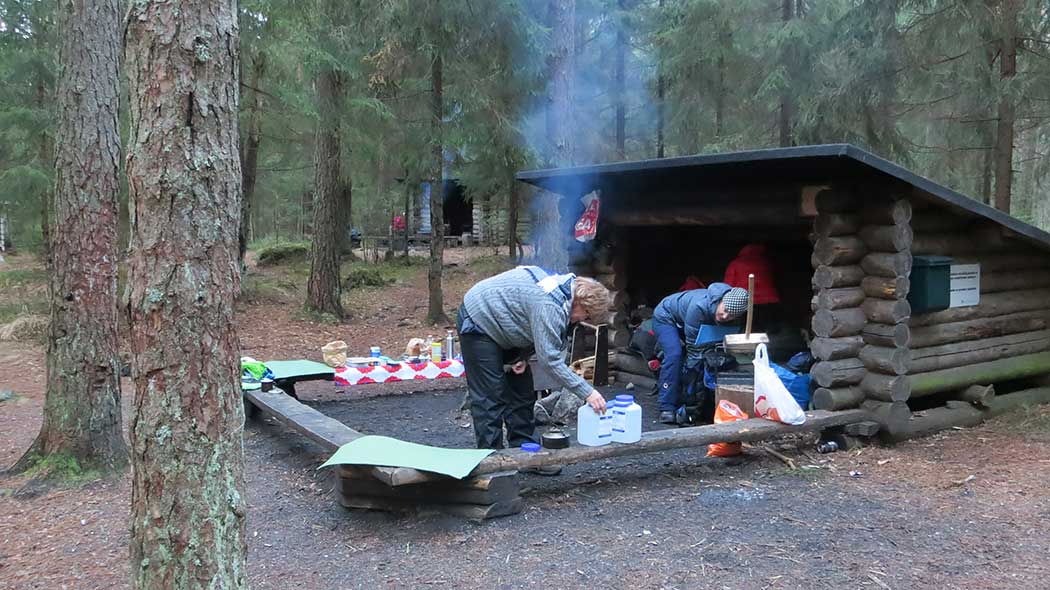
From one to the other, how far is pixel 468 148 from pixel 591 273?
20.1 ft

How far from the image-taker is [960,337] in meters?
7.37

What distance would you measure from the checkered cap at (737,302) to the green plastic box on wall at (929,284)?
1413 mm

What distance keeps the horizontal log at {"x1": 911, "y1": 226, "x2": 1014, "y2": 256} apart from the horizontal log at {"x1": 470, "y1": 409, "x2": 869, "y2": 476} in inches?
63.9

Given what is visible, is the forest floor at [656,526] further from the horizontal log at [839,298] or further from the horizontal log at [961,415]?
the horizontal log at [839,298]

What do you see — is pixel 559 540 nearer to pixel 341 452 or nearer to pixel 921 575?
pixel 341 452

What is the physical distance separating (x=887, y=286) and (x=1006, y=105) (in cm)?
545

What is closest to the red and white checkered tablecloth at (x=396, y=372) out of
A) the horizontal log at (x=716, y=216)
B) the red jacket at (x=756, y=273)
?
the horizontal log at (x=716, y=216)

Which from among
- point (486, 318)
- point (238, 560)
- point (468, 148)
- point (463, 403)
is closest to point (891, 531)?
point (486, 318)

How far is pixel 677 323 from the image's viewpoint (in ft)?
24.8

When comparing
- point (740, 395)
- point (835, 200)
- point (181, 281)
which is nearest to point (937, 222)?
point (835, 200)

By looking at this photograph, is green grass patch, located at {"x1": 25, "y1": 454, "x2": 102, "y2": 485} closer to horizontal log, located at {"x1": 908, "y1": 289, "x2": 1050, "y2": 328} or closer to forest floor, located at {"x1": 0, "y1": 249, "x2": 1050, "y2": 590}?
forest floor, located at {"x1": 0, "y1": 249, "x2": 1050, "y2": 590}

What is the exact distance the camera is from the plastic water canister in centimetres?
534

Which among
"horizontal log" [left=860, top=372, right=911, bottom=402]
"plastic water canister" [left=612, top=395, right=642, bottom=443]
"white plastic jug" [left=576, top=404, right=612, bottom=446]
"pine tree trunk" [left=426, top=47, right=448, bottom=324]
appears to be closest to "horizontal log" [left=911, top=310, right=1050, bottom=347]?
"horizontal log" [left=860, top=372, right=911, bottom=402]

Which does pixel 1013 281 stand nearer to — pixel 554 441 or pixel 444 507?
pixel 554 441
